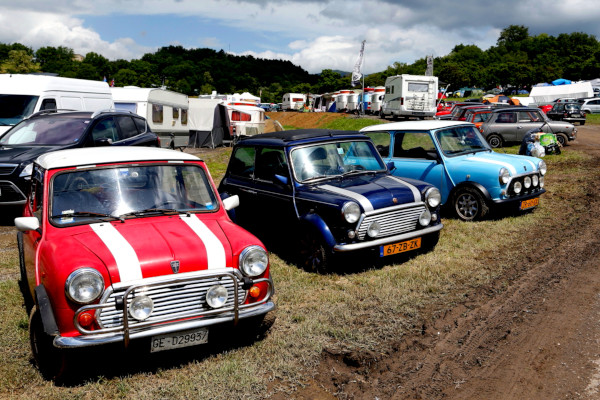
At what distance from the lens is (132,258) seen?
3885 millimetres

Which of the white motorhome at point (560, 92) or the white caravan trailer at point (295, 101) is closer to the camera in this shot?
the white motorhome at point (560, 92)

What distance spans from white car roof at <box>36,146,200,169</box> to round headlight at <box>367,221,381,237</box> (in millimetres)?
2384

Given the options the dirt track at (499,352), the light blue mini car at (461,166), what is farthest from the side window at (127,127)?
the dirt track at (499,352)

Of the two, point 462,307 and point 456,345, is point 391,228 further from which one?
point 456,345

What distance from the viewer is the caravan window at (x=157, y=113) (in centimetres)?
2247

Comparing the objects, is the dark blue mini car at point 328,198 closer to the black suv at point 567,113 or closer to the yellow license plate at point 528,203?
the yellow license plate at point 528,203

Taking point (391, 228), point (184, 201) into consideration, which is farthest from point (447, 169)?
point (184, 201)

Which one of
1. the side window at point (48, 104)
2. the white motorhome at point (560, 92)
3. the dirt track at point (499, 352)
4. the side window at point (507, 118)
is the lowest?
the dirt track at point (499, 352)

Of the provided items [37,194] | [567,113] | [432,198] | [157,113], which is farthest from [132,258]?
[567,113]

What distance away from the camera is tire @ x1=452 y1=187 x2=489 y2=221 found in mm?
8742

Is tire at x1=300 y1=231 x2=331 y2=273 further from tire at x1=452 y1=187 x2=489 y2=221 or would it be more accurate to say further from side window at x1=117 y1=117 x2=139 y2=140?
side window at x1=117 y1=117 x2=139 y2=140

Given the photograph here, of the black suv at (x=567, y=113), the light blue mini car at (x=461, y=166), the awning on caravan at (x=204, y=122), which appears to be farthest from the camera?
the black suv at (x=567, y=113)

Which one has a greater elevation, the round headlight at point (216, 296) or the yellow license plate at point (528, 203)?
the round headlight at point (216, 296)

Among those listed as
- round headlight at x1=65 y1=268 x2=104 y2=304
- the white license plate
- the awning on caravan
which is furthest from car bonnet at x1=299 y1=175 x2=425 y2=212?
the awning on caravan
